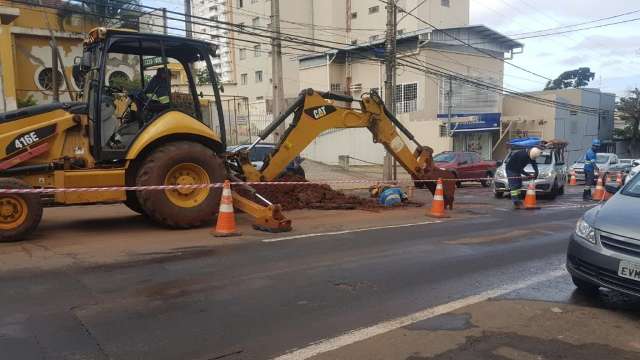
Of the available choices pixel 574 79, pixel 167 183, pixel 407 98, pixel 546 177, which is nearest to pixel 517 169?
pixel 546 177

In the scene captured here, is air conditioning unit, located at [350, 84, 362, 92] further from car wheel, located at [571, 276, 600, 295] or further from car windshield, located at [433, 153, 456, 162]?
car wheel, located at [571, 276, 600, 295]

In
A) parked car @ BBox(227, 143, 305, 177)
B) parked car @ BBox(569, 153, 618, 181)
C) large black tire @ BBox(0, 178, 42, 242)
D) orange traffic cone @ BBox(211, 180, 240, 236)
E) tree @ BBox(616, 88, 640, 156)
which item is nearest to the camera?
large black tire @ BBox(0, 178, 42, 242)

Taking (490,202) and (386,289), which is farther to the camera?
(490,202)

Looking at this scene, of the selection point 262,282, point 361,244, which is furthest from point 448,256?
point 262,282

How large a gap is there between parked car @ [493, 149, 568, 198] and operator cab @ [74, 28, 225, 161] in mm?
11686

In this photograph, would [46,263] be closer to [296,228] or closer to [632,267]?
[296,228]

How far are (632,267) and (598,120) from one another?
1838 inches

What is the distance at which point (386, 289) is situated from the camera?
613 centimetres

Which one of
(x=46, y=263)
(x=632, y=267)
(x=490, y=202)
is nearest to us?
(x=632, y=267)

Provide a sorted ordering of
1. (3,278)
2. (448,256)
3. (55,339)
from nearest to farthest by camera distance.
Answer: (55,339)
(3,278)
(448,256)

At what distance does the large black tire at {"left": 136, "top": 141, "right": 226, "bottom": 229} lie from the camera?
8.88 m

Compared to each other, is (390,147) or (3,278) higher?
(390,147)

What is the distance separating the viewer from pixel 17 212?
8039 millimetres

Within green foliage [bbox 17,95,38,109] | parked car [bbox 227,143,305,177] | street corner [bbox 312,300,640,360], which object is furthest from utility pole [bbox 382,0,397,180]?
street corner [bbox 312,300,640,360]
